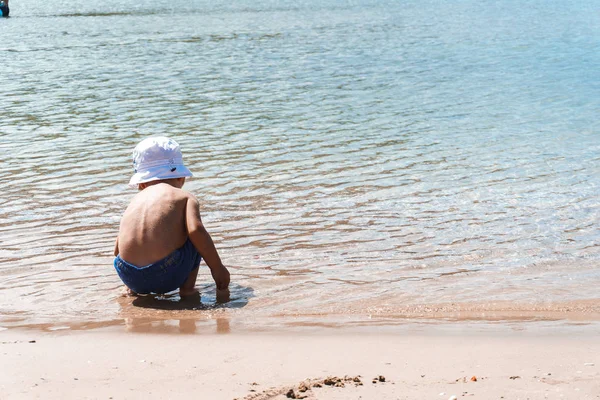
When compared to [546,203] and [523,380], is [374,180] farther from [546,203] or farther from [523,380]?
[523,380]

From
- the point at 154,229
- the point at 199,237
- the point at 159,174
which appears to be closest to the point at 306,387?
the point at 199,237

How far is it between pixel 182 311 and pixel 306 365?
1.39 meters

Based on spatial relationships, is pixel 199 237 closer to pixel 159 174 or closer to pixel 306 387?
pixel 159 174

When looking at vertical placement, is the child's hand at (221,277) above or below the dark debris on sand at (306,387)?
above

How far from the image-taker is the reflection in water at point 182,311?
168 inches

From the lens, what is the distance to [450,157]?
9125mm

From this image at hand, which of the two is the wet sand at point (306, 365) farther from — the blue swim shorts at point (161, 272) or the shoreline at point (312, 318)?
the blue swim shorts at point (161, 272)

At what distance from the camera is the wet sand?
3113 millimetres

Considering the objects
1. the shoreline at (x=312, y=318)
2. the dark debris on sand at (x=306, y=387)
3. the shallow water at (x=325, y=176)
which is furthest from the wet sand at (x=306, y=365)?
the shallow water at (x=325, y=176)

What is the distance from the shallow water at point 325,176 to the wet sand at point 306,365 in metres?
0.49

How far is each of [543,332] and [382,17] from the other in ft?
97.3

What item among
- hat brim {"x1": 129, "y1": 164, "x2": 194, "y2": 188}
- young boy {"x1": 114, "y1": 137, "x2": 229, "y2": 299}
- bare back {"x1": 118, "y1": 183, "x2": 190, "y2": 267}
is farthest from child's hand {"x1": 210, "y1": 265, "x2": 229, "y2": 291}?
hat brim {"x1": 129, "y1": 164, "x2": 194, "y2": 188}

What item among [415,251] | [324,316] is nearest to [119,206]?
Answer: [415,251]

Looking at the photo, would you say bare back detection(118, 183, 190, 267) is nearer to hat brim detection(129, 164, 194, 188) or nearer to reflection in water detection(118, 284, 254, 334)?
hat brim detection(129, 164, 194, 188)
